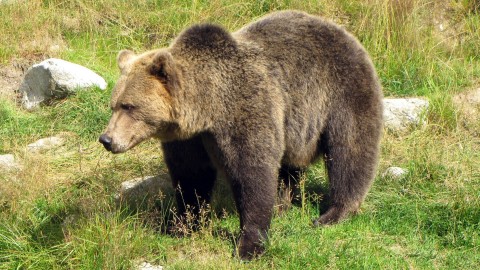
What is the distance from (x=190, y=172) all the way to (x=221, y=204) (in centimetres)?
68

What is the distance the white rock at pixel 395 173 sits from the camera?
7.16 m

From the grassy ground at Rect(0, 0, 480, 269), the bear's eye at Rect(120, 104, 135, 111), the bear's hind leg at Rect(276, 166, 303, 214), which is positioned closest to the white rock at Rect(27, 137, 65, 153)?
the grassy ground at Rect(0, 0, 480, 269)

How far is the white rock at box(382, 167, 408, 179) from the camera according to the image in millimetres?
7159

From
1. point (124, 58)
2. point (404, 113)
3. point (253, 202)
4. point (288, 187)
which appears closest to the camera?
point (253, 202)

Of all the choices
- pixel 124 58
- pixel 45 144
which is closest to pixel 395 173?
pixel 124 58

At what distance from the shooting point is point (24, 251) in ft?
18.6

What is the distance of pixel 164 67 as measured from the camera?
18.4 feet

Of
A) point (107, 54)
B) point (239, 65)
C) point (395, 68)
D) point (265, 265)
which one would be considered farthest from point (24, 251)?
point (395, 68)

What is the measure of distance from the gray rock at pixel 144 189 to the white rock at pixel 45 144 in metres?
1.44

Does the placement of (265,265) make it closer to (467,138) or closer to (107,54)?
(467,138)

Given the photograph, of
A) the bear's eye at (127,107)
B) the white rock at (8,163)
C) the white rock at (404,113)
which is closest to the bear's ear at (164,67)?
the bear's eye at (127,107)

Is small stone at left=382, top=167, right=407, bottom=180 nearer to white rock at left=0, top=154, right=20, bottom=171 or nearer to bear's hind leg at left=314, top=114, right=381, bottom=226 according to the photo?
bear's hind leg at left=314, top=114, right=381, bottom=226

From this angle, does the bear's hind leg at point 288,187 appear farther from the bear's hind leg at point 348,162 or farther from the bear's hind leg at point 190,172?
the bear's hind leg at point 190,172

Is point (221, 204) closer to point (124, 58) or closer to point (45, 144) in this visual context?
point (124, 58)
